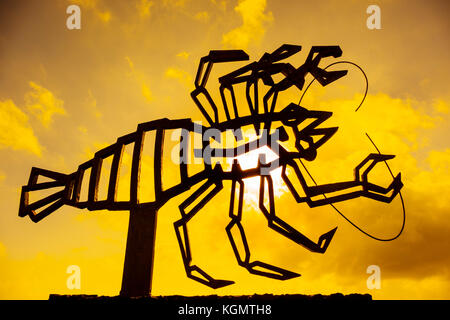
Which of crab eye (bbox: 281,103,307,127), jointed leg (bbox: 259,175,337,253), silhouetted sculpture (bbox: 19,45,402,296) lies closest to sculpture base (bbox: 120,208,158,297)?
silhouetted sculpture (bbox: 19,45,402,296)

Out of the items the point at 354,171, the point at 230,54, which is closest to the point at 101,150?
the point at 230,54

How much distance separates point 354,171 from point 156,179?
7.15 ft

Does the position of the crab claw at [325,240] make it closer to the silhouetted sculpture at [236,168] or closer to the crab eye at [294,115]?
the silhouetted sculpture at [236,168]

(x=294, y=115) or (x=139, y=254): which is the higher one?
(x=294, y=115)

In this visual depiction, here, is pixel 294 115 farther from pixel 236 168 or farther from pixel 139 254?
pixel 139 254

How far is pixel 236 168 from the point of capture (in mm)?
3988

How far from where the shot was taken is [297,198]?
3846 mm

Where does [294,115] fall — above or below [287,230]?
above

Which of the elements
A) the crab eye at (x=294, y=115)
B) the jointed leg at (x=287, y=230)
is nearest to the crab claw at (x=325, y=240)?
the jointed leg at (x=287, y=230)

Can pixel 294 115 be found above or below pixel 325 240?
above

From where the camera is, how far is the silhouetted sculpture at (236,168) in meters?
3.86

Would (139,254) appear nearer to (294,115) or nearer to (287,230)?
(287,230)

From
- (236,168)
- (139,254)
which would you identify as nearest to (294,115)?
(236,168)

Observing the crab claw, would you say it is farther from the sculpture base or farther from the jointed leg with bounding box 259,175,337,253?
the sculpture base
